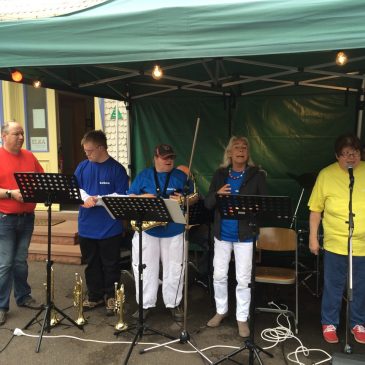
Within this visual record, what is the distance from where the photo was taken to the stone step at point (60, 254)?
5.66 metres

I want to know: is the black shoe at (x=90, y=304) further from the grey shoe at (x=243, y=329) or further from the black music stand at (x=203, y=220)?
the grey shoe at (x=243, y=329)

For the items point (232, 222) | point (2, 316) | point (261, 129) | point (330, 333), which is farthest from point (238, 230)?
point (2, 316)

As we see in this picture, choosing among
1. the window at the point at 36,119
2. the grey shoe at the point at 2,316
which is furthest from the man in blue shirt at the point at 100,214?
the window at the point at 36,119

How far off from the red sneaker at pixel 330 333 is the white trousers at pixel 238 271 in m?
0.69

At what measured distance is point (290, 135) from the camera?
207 inches

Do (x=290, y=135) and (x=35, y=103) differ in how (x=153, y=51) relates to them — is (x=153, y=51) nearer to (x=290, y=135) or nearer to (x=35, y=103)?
(x=290, y=135)

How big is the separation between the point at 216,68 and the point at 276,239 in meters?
1.98

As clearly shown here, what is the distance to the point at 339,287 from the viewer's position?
3.34 metres

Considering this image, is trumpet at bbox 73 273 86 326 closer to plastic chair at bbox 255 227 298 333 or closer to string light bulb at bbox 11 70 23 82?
plastic chair at bbox 255 227 298 333

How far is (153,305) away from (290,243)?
1.62 meters

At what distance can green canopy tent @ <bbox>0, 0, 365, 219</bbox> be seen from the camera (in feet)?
7.79

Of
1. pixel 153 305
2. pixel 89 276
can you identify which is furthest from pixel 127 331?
pixel 89 276

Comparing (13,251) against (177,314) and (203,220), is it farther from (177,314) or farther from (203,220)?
(203,220)

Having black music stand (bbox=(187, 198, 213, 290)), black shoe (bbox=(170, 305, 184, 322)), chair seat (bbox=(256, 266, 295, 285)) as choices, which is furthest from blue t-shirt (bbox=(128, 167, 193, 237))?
chair seat (bbox=(256, 266, 295, 285))
